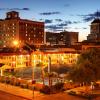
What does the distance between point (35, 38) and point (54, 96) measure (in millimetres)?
131222

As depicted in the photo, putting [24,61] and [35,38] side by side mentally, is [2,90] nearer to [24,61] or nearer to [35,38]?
[24,61]

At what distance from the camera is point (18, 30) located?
150750 millimetres

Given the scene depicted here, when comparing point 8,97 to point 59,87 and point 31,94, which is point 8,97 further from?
point 59,87

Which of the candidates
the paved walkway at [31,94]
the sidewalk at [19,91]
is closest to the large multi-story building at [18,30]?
the sidewalk at [19,91]

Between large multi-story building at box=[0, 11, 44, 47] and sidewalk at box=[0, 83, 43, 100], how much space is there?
11241 centimetres

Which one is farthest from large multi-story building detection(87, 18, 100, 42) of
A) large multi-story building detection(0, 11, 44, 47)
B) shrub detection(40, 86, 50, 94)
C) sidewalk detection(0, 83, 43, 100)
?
shrub detection(40, 86, 50, 94)

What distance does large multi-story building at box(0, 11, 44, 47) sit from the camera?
152 meters

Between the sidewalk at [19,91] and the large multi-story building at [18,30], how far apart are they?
11241cm

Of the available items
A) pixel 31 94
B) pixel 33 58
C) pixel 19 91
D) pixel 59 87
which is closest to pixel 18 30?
pixel 33 58

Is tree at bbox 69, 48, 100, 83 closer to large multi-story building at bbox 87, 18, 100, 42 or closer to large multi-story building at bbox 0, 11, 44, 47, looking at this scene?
large multi-story building at bbox 0, 11, 44, 47

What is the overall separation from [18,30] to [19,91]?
385ft

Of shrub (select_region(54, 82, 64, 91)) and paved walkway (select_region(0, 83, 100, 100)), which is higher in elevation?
shrub (select_region(54, 82, 64, 91))

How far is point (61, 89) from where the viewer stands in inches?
1366

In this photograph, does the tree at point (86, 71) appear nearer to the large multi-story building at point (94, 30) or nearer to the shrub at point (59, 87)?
the shrub at point (59, 87)
